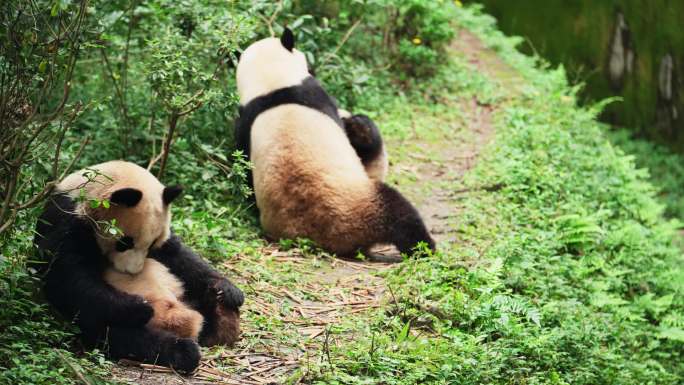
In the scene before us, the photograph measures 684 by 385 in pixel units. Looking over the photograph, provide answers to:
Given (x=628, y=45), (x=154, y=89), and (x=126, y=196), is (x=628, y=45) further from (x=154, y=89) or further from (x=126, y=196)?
(x=126, y=196)

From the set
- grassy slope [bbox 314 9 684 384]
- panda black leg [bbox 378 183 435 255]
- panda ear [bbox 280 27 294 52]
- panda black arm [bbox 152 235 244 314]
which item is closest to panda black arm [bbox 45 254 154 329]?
panda black arm [bbox 152 235 244 314]

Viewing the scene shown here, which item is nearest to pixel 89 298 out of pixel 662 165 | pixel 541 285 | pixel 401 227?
pixel 401 227

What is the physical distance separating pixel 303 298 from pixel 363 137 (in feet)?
6.89

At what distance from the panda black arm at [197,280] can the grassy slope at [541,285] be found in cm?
70

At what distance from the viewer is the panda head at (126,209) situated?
4551mm

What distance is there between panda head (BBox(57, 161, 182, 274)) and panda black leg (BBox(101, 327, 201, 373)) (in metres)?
0.41

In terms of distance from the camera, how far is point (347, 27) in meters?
10.9

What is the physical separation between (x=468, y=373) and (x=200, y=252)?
7.14ft

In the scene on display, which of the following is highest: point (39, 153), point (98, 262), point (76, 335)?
point (39, 153)

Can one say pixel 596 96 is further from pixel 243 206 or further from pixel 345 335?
pixel 345 335

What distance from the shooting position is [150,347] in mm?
4453

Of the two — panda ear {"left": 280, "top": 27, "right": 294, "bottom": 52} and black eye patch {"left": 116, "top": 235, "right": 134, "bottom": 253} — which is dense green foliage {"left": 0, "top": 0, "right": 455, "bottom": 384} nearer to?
panda ear {"left": 280, "top": 27, "right": 294, "bottom": 52}

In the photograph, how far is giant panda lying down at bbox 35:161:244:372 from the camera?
4.45 m

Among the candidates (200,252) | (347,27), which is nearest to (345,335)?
(200,252)
